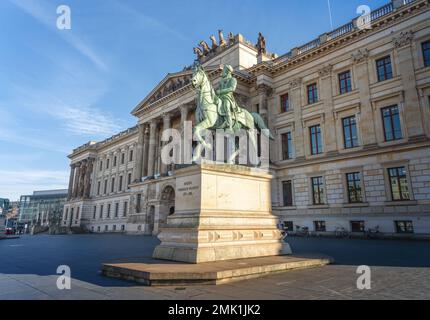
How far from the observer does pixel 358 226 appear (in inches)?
967

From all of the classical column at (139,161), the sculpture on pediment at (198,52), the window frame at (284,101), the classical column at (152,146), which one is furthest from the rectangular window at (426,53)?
the classical column at (139,161)

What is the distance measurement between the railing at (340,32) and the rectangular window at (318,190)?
13.8m

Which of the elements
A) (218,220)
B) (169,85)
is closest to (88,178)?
(169,85)

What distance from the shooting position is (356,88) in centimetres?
2697

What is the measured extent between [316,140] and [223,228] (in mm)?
23775

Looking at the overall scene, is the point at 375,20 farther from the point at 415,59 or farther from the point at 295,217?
the point at 295,217

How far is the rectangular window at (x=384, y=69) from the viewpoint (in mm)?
25125

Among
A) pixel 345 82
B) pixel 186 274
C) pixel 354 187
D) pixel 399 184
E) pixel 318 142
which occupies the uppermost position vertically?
pixel 345 82

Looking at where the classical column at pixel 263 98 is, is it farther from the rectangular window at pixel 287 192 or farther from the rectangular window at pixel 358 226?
the rectangular window at pixel 358 226

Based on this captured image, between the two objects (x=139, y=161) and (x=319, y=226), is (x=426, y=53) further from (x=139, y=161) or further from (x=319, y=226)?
(x=139, y=161)

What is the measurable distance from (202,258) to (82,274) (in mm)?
3022

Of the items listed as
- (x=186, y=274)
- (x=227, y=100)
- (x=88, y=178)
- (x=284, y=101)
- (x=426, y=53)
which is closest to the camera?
(x=186, y=274)

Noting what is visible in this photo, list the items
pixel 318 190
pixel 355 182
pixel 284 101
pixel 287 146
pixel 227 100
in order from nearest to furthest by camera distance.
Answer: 1. pixel 227 100
2. pixel 355 182
3. pixel 318 190
4. pixel 287 146
5. pixel 284 101
